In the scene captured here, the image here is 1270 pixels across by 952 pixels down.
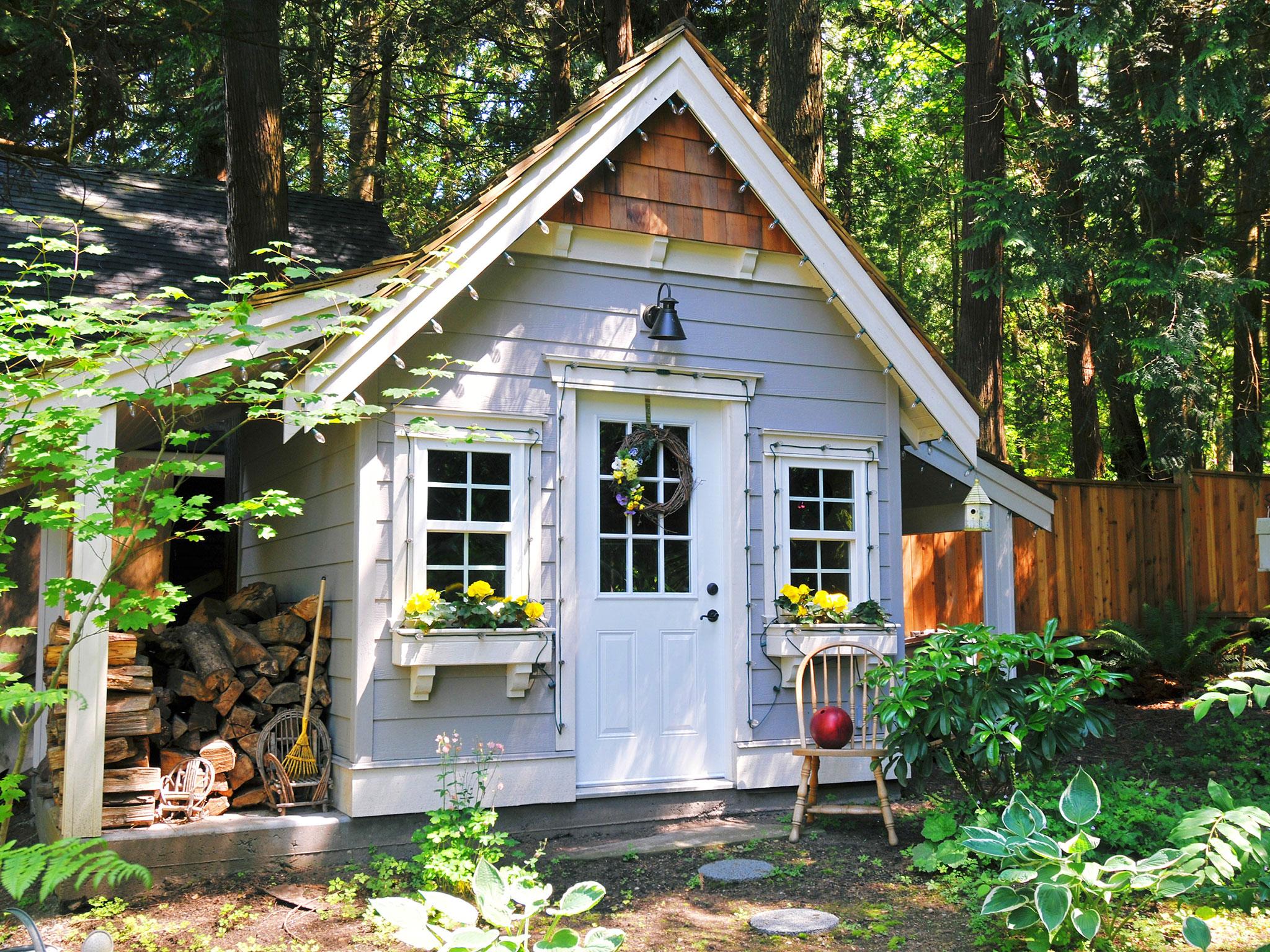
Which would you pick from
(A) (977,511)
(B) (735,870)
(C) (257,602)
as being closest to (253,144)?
(C) (257,602)

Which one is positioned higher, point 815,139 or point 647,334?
point 815,139

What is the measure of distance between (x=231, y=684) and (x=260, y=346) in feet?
5.95

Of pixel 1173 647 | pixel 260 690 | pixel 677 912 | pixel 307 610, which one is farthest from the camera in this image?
pixel 1173 647

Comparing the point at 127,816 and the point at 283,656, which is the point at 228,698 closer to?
the point at 283,656

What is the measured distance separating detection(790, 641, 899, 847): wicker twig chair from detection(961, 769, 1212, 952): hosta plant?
139 cm

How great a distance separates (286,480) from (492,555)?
71.1 inches

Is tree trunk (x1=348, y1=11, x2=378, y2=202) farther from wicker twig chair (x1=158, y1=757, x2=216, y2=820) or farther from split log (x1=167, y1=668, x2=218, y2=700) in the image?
wicker twig chair (x1=158, y1=757, x2=216, y2=820)

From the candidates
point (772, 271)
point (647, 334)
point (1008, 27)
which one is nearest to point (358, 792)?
point (647, 334)

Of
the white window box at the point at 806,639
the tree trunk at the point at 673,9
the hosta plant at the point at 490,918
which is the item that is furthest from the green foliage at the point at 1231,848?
the tree trunk at the point at 673,9

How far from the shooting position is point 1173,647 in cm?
969

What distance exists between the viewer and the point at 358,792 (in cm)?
540

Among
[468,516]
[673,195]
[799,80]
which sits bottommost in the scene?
[468,516]

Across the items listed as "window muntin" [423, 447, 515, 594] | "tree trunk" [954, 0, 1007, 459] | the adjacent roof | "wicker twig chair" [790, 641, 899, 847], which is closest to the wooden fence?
"tree trunk" [954, 0, 1007, 459]

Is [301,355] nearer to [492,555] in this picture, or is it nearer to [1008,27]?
[492,555]
